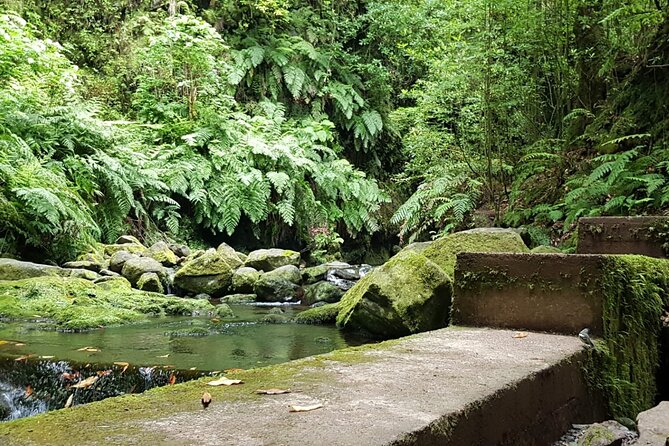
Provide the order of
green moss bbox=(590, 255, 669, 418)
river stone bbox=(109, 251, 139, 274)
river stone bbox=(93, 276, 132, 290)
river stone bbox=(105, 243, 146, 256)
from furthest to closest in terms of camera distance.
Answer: river stone bbox=(105, 243, 146, 256) → river stone bbox=(109, 251, 139, 274) → river stone bbox=(93, 276, 132, 290) → green moss bbox=(590, 255, 669, 418)

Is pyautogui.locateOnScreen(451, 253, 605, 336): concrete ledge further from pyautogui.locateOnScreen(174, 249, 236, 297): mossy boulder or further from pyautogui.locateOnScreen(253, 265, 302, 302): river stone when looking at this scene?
pyautogui.locateOnScreen(174, 249, 236, 297): mossy boulder

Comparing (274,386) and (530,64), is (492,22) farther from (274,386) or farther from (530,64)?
(274,386)

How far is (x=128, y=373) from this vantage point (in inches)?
147

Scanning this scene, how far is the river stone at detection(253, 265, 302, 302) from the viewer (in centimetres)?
839

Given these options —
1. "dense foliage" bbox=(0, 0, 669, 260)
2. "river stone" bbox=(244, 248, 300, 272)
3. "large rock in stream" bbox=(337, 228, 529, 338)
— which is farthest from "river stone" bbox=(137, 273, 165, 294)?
"large rock in stream" bbox=(337, 228, 529, 338)

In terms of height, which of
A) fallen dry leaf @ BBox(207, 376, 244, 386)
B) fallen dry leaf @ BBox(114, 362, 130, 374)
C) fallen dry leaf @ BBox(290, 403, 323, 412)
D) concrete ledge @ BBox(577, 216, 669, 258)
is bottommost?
fallen dry leaf @ BBox(114, 362, 130, 374)

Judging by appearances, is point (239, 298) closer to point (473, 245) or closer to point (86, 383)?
point (473, 245)

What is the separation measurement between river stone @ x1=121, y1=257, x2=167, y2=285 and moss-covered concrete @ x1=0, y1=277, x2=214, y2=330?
0.89 meters

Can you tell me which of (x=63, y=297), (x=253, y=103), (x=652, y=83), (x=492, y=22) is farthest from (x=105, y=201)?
(x=652, y=83)

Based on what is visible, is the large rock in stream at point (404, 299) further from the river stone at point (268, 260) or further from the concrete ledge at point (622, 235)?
the river stone at point (268, 260)

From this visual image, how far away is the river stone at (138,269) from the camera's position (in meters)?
8.12

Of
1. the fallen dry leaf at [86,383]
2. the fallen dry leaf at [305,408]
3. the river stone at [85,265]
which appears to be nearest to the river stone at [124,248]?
the river stone at [85,265]

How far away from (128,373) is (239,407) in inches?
95.2

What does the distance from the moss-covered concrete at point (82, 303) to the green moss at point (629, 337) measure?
14.8ft
